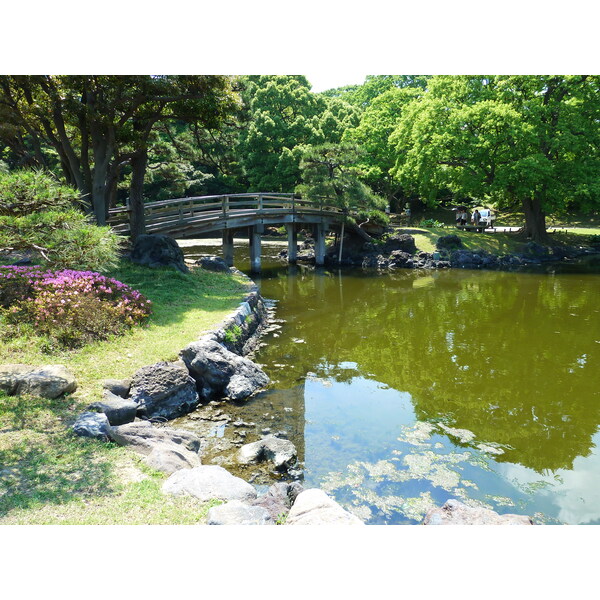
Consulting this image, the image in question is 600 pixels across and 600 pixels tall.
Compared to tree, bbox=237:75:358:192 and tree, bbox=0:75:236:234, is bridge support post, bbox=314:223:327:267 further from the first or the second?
tree, bbox=0:75:236:234

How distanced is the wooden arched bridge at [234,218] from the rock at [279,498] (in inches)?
462

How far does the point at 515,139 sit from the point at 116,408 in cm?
2221

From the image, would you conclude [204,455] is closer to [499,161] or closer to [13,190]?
[13,190]

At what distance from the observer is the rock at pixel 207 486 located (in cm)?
415

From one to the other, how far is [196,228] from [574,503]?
46.8 feet

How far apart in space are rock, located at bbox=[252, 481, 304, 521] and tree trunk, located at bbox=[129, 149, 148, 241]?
37.5 feet

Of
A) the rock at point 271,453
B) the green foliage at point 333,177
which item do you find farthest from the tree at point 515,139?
the rock at point 271,453

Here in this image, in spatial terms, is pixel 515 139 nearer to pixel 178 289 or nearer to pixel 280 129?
pixel 280 129

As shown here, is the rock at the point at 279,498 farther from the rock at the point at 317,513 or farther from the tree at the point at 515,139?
the tree at the point at 515,139

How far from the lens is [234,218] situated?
18094mm

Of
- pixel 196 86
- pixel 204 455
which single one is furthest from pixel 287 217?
pixel 204 455

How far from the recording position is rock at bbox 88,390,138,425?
5562mm

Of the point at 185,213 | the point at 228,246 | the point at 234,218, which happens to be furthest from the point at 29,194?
the point at 228,246

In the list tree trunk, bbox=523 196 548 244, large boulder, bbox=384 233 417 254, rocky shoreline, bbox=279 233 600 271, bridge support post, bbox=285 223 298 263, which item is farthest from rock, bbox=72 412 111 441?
tree trunk, bbox=523 196 548 244
